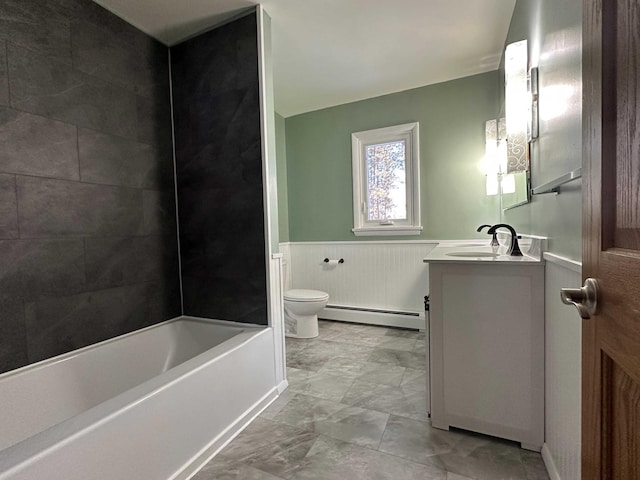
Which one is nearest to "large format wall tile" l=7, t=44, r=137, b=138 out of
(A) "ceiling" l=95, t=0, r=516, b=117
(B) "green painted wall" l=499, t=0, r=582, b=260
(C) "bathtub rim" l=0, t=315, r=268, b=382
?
(A) "ceiling" l=95, t=0, r=516, b=117

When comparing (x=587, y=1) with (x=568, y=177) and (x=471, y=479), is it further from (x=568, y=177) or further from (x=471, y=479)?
(x=471, y=479)

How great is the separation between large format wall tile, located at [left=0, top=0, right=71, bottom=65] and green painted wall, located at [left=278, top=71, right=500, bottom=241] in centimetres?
220

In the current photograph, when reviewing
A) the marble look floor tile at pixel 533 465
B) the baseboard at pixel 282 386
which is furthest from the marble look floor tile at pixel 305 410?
the marble look floor tile at pixel 533 465

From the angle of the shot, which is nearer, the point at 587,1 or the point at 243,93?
the point at 587,1

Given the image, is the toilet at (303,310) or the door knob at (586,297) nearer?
the door knob at (586,297)

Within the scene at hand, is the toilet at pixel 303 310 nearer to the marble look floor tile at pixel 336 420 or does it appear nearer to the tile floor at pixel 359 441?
the tile floor at pixel 359 441

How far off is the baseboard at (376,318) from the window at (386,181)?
2.83ft

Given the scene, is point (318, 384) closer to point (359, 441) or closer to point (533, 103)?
point (359, 441)

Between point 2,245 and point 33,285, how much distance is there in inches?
8.8

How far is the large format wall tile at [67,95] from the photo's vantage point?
1.38 metres

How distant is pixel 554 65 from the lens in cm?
Result: 117

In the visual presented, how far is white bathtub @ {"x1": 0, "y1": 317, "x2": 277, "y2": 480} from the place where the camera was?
92 cm

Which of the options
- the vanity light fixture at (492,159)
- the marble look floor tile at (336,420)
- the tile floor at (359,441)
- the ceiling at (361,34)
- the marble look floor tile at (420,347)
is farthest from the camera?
the marble look floor tile at (420,347)

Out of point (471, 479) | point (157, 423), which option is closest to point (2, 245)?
point (157, 423)
